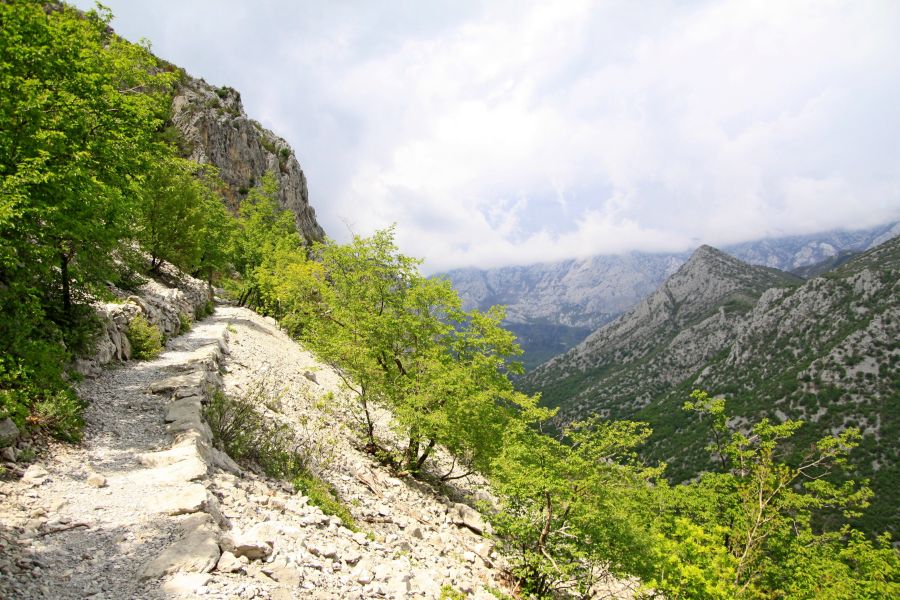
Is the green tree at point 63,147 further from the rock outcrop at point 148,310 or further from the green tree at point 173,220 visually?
the green tree at point 173,220

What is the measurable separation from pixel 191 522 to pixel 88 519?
1.76m

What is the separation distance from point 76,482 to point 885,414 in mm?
156758

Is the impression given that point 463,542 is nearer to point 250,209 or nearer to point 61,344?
point 61,344

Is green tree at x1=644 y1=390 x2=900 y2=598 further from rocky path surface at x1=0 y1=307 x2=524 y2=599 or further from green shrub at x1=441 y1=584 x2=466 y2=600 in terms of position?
rocky path surface at x1=0 y1=307 x2=524 y2=599

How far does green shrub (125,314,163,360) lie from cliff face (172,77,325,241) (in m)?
65.0

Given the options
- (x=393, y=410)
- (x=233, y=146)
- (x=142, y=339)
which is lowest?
(x=393, y=410)

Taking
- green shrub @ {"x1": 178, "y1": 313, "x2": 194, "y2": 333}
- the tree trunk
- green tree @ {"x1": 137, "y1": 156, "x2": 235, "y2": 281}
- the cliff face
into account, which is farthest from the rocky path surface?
the cliff face

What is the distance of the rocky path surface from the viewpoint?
263 inches

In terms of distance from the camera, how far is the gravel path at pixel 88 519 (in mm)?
6273

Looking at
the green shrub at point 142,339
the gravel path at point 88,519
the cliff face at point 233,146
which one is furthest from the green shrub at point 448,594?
the cliff face at point 233,146

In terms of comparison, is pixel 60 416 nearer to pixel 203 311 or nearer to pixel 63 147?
pixel 63 147

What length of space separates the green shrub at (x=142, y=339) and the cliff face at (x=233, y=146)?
6500cm

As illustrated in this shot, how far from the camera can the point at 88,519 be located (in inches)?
306

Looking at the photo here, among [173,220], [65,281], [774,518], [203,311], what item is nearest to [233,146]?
[173,220]
